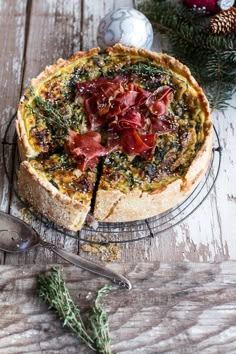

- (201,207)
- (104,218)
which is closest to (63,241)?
(104,218)

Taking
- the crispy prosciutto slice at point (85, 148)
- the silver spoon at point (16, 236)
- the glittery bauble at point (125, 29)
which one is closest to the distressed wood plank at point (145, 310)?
the silver spoon at point (16, 236)

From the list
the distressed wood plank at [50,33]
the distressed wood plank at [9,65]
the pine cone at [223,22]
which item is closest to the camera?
the distressed wood plank at [9,65]

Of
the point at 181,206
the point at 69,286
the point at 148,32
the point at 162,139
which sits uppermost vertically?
the point at 148,32

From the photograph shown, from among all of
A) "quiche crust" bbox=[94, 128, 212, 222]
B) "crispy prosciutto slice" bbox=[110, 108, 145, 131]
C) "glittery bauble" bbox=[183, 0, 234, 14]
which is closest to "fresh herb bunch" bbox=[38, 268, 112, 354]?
"quiche crust" bbox=[94, 128, 212, 222]

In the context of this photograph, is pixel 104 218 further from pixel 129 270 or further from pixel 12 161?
pixel 12 161

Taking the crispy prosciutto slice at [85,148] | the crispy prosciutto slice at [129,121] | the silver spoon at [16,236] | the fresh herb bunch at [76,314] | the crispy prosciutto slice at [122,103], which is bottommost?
the fresh herb bunch at [76,314]

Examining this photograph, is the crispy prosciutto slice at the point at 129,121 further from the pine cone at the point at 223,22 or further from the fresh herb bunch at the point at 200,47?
the pine cone at the point at 223,22

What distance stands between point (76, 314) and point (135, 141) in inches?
31.2

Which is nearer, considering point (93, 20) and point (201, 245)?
point (201, 245)

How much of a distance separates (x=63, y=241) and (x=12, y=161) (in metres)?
0.51

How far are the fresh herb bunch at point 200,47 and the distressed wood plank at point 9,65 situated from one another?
73 cm

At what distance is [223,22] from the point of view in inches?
133

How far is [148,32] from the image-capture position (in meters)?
3.33

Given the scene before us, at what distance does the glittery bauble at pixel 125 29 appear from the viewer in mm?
3248
